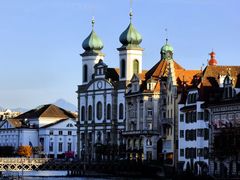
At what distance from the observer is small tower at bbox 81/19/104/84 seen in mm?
173750

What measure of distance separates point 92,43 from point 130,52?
470 inches

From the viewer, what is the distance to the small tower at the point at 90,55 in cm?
17375

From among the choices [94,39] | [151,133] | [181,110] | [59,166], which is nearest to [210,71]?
[181,110]

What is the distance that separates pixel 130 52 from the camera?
16525cm

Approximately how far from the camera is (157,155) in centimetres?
14612

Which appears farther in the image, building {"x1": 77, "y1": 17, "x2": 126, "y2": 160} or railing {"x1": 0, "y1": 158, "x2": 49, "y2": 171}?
building {"x1": 77, "y1": 17, "x2": 126, "y2": 160}

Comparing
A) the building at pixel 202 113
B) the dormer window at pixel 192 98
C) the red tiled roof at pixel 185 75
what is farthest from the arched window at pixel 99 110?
the dormer window at pixel 192 98

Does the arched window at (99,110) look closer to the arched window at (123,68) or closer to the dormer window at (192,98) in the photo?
the arched window at (123,68)

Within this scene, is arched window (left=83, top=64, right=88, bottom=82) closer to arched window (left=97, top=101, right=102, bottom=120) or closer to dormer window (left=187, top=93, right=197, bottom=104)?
arched window (left=97, top=101, right=102, bottom=120)

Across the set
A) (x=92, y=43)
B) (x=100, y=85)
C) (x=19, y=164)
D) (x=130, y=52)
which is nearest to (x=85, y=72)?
(x=92, y=43)

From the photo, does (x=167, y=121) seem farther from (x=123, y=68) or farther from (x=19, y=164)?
(x=123, y=68)

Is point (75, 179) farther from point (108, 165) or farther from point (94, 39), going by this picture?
point (94, 39)

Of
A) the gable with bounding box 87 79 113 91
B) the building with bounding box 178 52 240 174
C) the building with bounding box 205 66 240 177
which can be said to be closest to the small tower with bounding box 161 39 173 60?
the gable with bounding box 87 79 113 91

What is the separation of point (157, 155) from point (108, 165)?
8.41 metres
